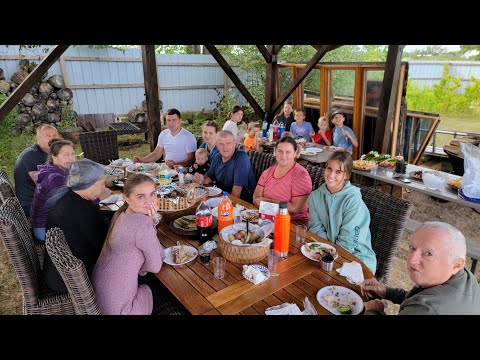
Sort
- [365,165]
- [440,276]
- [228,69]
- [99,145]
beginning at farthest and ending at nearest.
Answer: [228,69]
[99,145]
[365,165]
[440,276]

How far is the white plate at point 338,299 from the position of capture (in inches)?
65.0

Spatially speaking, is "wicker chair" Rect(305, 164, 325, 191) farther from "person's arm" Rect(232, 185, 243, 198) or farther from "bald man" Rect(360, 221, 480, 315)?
"bald man" Rect(360, 221, 480, 315)

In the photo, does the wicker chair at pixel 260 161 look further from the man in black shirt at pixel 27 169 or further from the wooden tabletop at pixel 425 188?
the man in black shirt at pixel 27 169

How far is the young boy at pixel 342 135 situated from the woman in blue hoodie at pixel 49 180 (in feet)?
13.9

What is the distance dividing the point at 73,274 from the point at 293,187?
193 cm

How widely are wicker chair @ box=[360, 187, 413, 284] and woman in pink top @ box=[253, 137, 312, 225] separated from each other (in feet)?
1.89

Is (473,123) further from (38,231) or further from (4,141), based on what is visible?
(4,141)

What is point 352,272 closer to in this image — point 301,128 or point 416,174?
point 416,174

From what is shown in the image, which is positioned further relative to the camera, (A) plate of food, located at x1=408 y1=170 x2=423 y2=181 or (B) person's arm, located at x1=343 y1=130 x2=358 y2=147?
(B) person's arm, located at x1=343 y1=130 x2=358 y2=147

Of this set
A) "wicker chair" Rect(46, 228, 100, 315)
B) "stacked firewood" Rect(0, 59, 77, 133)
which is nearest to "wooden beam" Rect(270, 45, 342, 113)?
"wicker chair" Rect(46, 228, 100, 315)

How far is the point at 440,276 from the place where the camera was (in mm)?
1498

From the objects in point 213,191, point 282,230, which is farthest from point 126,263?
point 213,191

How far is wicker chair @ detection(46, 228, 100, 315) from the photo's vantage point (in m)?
1.73
